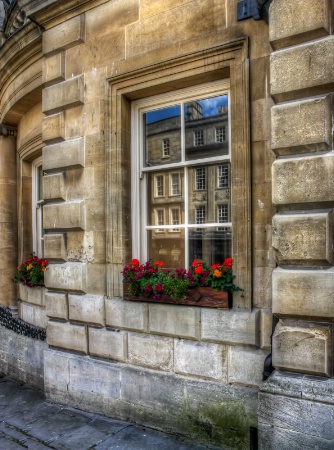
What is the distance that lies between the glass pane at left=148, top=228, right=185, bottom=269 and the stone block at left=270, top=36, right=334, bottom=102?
1827 mm

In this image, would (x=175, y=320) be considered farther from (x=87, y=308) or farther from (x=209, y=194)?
(x=209, y=194)

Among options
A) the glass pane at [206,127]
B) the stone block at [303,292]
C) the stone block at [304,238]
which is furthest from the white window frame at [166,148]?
the stone block at [303,292]

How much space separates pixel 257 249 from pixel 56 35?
3.71 metres

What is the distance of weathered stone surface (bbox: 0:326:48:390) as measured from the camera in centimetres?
548

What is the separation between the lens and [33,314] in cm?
610

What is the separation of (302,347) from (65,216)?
10.1ft

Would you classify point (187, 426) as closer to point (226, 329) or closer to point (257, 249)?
point (226, 329)

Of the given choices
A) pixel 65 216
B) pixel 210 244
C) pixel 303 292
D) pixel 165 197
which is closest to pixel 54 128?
pixel 65 216

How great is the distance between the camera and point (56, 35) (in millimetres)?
5016

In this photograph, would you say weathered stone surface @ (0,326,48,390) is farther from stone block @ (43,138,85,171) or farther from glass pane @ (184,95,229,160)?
glass pane @ (184,95,229,160)

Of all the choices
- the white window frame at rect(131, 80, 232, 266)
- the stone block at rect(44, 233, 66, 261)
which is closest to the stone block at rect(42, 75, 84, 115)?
the white window frame at rect(131, 80, 232, 266)

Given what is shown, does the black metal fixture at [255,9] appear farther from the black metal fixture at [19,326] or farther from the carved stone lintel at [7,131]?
the carved stone lintel at [7,131]

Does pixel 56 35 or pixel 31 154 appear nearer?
pixel 56 35

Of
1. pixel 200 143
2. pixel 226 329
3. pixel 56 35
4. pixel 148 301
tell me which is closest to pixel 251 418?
pixel 226 329
